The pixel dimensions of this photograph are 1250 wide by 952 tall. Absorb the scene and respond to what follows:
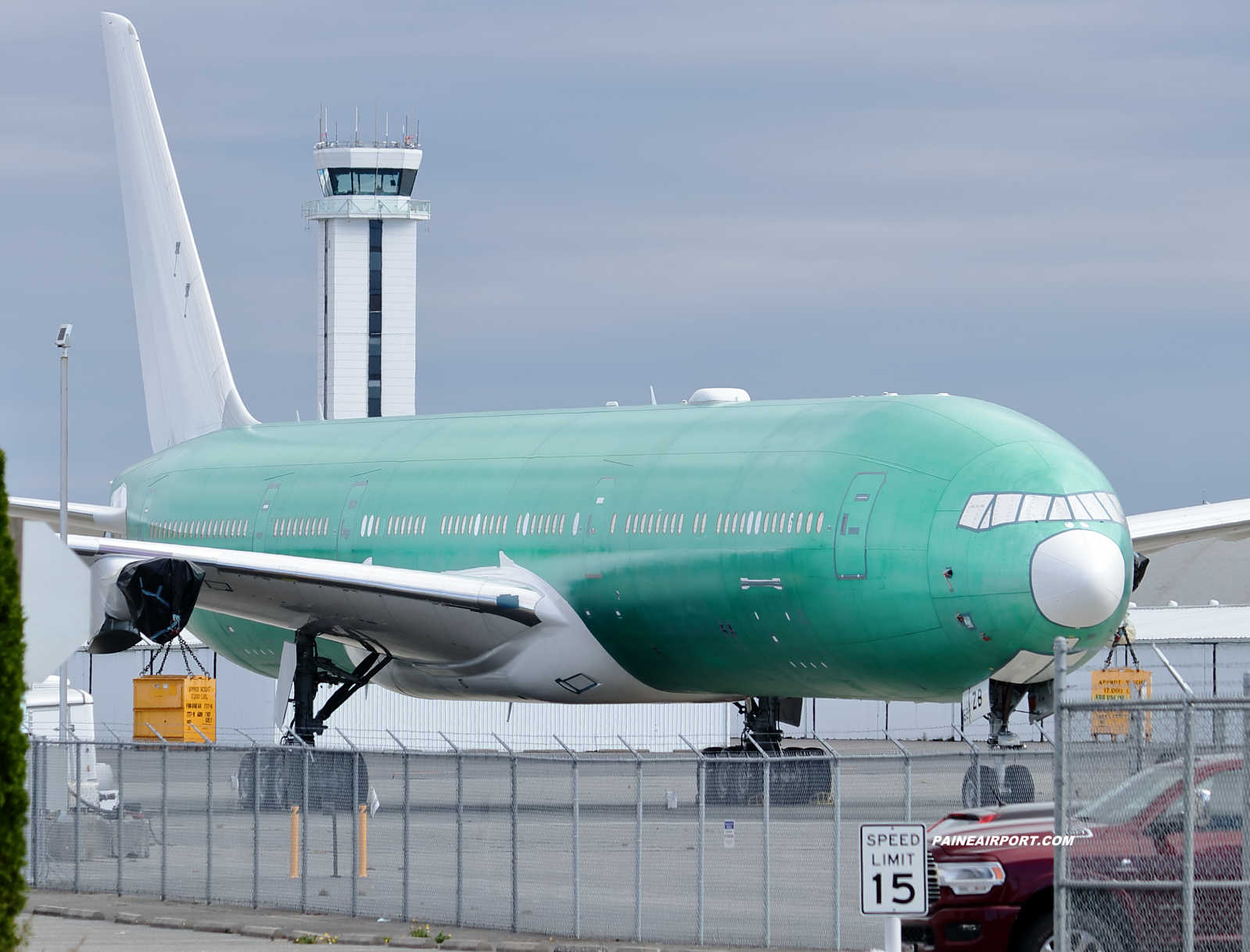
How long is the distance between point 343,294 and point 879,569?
54.9 m

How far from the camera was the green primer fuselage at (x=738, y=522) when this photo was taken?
22.1 meters

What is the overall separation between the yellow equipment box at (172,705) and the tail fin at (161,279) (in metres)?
6.55

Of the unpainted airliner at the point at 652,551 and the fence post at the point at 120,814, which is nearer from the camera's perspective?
the fence post at the point at 120,814

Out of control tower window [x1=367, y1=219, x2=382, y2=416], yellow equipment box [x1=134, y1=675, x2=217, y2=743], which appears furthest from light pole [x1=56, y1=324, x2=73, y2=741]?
control tower window [x1=367, y1=219, x2=382, y2=416]

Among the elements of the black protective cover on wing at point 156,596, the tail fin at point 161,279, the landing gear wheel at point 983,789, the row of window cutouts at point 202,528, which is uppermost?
the tail fin at point 161,279

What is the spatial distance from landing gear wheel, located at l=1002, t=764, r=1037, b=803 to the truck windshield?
4.48 metres

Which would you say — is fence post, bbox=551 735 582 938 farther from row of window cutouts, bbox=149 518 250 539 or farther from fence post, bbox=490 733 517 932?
row of window cutouts, bbox=149 518 250 539

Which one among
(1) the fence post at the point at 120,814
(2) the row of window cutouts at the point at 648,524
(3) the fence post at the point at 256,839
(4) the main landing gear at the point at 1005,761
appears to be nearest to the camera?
(4) the main landing gear at the point at 1005,761

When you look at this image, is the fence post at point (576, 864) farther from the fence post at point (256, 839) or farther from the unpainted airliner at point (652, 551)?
the unpainted airliner at point (652, 551)

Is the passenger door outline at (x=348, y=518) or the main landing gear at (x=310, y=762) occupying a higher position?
the passenger door outline at (x=348, y=518)

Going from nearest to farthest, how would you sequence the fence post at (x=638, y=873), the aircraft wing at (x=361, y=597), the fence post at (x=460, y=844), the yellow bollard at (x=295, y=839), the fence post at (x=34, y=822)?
the fence post at (x=638, y=873) < the fence post at (x=460, y=844) < the yellow bollard at (x=295, y=839) < the fence post at (x=34, y=822) < the aircraft wing at (x=361, y=597)

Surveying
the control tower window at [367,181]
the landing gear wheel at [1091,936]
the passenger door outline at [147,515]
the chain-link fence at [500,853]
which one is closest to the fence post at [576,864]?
the chain-link fence at [500,853]

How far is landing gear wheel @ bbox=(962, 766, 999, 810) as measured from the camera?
16.9 meters

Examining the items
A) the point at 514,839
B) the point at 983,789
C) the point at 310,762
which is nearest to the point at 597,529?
the point at 310,762
